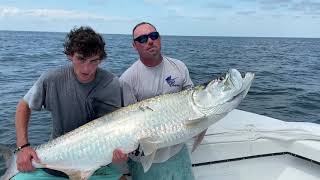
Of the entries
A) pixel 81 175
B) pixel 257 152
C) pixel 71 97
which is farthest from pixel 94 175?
pixel 257 152

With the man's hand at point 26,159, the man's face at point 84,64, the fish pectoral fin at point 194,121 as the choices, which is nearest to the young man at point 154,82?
the man's face at point 84,64

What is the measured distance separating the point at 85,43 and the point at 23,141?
973 millimetres

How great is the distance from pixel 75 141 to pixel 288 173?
2.39 metres

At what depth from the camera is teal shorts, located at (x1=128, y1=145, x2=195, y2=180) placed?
4023 mm

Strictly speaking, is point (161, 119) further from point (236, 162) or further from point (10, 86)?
point (10, 86)

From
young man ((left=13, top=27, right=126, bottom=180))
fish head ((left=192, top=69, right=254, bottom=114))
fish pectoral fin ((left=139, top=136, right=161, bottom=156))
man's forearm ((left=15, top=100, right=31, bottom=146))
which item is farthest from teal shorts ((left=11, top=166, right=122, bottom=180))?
fish head ((left=192, top=69, right=254, bottom=114))

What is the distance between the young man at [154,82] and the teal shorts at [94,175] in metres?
0.24

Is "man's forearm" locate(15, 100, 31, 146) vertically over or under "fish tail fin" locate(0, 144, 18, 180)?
over

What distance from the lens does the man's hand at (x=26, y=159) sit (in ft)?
11.7

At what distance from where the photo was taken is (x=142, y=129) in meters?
3.54

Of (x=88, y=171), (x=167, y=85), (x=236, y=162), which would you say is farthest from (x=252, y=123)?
(x=88, y=171)

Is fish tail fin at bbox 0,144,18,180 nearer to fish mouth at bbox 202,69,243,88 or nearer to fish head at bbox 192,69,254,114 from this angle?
fish head at bbox 192,69,254,114

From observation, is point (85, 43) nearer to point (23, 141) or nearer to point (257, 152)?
point (23, 141)

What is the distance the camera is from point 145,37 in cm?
402
